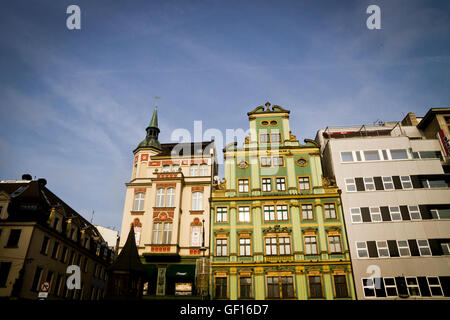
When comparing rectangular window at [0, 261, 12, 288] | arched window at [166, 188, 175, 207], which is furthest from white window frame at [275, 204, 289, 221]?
rectangular window at [0, 261, 12, 288]

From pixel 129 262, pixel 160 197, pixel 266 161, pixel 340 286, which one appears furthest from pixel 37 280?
pixel 340 286

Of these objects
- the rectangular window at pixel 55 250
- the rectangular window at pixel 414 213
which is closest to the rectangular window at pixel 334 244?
the rectangular window at pixel 414 213

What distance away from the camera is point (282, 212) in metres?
37.9

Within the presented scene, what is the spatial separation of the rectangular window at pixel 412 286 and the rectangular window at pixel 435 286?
117cm

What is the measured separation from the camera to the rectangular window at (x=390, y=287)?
3228cm

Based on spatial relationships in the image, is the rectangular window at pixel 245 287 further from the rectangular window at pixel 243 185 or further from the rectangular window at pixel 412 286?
the rectangular window at pixel 412 286

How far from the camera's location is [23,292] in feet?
112

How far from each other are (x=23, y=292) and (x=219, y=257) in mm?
19913

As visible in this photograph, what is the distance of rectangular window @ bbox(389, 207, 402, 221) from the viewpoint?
35562 mm

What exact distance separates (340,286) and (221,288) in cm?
1180

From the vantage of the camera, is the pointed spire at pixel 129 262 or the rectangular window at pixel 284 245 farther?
the rectangular window at pixel 284 245

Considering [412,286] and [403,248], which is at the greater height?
[403,248]

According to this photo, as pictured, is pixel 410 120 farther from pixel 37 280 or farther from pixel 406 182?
pixel 37 280
